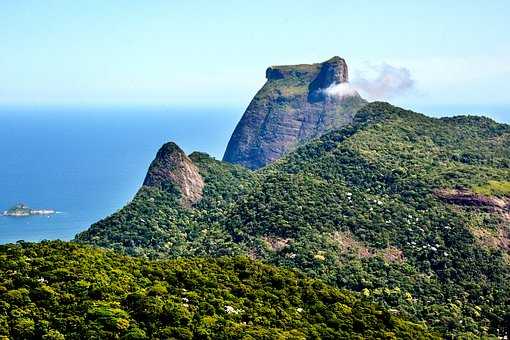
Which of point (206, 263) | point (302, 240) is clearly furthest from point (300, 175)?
point (206, 263)

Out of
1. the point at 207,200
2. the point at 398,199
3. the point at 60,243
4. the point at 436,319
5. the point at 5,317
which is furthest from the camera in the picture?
the point at 207,200

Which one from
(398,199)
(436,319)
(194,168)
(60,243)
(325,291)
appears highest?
(194,168)

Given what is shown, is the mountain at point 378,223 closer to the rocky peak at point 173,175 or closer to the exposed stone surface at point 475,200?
the exposed stone surface at point 475,200

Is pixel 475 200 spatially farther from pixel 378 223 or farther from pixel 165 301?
pixel 165 301

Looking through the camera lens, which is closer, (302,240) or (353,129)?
(302,240)

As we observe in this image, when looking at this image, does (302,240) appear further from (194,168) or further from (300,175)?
(194,168)

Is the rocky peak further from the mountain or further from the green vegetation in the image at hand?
the green vegetation
